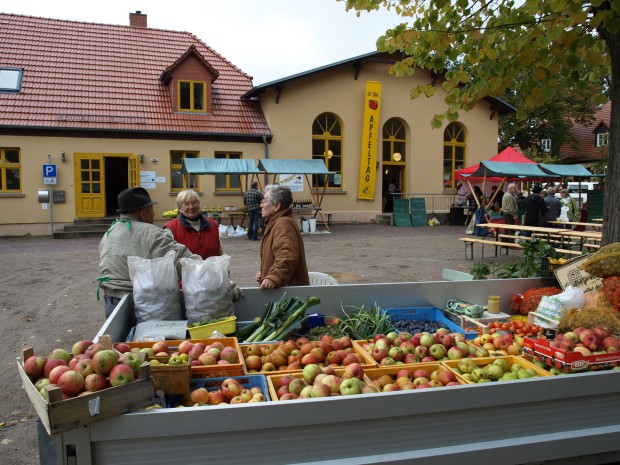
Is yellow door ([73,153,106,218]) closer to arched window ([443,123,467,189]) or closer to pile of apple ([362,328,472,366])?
arched window ([443,123,467,189])

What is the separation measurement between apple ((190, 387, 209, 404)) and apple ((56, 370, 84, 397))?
63cm

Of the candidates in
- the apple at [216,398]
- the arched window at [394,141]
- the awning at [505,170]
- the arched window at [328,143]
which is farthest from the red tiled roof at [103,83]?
the apple at [216,398]

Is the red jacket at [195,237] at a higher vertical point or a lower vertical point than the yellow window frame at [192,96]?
lower

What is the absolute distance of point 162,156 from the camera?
20141 millimetres

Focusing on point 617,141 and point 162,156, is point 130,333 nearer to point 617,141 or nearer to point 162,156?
point 617,141

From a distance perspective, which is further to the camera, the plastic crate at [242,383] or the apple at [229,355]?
the apple at [229,355]

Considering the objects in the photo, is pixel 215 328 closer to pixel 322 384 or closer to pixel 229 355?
→ pixel 229 355

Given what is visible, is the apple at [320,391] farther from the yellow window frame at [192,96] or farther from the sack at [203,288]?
the yellow window frame at [192,96]

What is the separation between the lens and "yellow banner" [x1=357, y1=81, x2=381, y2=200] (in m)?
22.8

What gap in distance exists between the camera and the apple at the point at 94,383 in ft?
7.52

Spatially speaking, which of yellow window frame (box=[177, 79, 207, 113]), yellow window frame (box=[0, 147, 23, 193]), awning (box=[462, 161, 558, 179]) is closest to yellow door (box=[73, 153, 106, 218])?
yellow window frame (box=[0, 147, 23, 193])

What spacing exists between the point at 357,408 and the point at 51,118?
19.5m

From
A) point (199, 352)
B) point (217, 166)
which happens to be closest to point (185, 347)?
point (199, 352)

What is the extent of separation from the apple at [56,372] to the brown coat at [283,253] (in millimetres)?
2241
